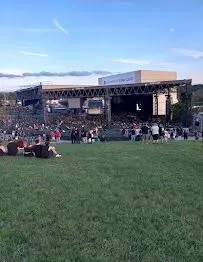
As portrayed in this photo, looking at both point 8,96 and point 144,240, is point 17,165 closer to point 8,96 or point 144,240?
point 144,240

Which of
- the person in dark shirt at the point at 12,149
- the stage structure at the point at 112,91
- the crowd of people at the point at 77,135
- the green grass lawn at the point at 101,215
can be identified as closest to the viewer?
the green grass lawn at the point at 101,215

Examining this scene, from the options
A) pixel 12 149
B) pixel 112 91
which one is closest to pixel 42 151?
pixel 12 149

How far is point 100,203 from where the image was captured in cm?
895

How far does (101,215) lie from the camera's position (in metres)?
7.98

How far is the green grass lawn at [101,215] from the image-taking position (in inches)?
240

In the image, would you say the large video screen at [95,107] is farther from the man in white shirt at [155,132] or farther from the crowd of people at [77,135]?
the man in white shirt at [155,132]

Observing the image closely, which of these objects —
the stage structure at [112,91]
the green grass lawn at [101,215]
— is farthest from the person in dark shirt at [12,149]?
the stage structure at [112,91]

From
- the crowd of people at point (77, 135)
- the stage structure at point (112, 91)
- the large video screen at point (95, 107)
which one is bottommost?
the crowd of people at point (77, 135)

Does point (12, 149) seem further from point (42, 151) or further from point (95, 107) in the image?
point (95, 107)

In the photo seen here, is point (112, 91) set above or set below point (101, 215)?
above

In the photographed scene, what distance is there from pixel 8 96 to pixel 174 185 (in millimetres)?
156105

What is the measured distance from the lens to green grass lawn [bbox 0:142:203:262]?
6.10 meters

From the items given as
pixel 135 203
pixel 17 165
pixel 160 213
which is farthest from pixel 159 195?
pixel 17 165

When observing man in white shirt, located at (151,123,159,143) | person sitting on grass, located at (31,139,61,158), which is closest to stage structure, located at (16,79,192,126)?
man in white shirt, located at (151,123,159,143)
